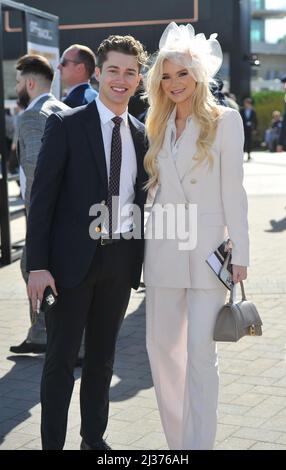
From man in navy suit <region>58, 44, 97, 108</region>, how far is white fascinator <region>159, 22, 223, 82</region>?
215 cm

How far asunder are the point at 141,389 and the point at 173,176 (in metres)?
1.79

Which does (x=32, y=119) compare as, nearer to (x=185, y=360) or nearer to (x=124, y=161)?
(x=124, y=161)

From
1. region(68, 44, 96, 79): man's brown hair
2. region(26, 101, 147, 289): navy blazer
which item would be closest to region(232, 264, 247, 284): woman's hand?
region(26, 101, 147, 289): navy blazer

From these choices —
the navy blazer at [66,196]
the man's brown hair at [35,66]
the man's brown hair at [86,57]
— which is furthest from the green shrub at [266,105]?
the navy blazer at [66,196]

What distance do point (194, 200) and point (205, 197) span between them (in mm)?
52

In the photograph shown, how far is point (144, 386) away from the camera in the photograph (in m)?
4.70

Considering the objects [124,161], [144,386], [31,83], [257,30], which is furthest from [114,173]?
[257,30]

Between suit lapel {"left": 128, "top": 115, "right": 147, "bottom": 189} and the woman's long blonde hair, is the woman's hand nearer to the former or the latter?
the woman's long blonde hair

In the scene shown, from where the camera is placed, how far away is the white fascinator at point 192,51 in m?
3.36

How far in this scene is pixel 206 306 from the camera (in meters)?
3.38

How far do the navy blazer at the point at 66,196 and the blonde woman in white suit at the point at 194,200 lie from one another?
292mm

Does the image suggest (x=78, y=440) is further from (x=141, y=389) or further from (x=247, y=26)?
(x=247, y=26)

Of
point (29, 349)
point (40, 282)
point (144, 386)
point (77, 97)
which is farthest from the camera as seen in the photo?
point (77, 97)

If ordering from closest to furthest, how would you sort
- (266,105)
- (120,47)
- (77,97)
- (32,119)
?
(120,47), (32,119), (77,97), (266,105)
